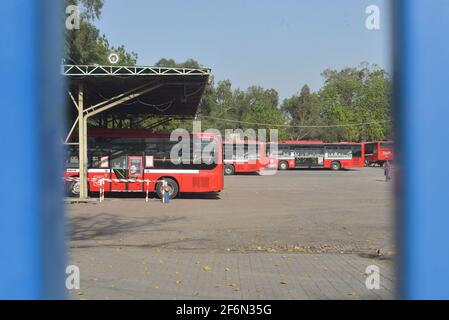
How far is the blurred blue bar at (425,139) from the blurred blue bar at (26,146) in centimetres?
128

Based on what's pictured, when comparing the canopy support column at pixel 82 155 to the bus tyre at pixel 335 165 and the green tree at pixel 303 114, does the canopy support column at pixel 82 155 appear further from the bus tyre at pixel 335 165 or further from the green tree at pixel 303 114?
the green tree at pixel 303 114

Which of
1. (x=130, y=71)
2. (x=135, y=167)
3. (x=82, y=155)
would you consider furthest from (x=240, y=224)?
(x=135, y=167)

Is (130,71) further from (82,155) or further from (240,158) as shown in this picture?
(240,158)

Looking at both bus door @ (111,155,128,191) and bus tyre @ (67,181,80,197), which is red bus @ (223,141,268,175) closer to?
bus door @ (111,155,128,191)

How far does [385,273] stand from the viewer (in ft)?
21.2

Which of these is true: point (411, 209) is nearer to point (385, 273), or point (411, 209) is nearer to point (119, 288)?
point (119, 288)

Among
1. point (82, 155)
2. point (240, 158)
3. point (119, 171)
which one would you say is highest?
point (82, 155)

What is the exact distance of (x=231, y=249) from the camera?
340 inches

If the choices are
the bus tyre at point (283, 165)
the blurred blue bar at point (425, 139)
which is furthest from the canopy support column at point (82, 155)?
the bus tyre at point (283, 165)

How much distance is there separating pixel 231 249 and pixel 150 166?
1076 centimetres

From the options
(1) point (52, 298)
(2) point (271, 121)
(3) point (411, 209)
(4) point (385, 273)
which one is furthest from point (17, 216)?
(2) point (271, 121)

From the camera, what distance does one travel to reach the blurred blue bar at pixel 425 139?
182 centimetres

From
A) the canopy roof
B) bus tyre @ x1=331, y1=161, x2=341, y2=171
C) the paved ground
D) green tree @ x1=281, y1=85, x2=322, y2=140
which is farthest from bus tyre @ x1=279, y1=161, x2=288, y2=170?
the paved ground

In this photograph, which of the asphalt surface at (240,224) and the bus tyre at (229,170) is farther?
the bus tyre at (229,170)
